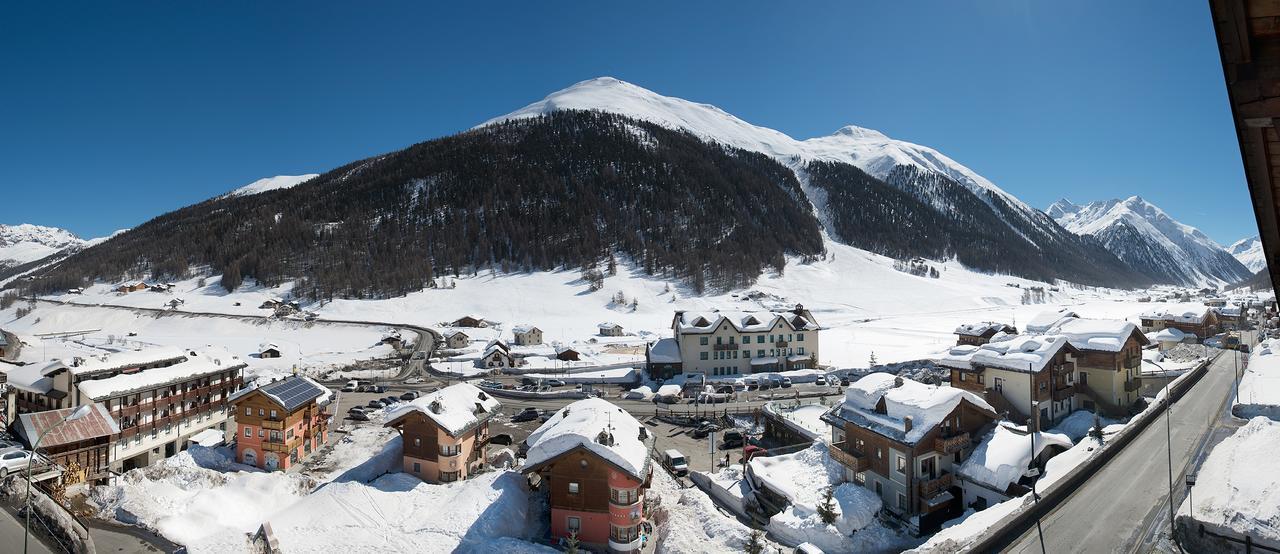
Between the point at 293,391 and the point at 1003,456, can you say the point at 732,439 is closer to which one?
the point at 1003,456

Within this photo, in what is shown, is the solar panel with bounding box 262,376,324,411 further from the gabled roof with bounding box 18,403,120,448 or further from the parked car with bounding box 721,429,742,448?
the parked car with bounding box 721,429,742,448

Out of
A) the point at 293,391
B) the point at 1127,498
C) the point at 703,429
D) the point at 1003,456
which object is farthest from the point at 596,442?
the point at 293,391

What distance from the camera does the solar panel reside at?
3528cm

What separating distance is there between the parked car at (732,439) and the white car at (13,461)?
3785 cm

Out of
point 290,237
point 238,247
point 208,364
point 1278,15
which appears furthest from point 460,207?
point 1278,15

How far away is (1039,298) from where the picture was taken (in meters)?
178

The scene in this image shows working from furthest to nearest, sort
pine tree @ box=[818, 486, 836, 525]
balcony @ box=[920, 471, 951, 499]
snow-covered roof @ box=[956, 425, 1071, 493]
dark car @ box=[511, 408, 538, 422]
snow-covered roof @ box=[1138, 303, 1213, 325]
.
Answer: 1. snow-covered roof @ box=[1138, 303, 1213, 325]
2. dark car @ box=[511, 408, 538, 422]
3. balcony @ box=[920, 471, 951, 499]
4. snow-covered roof @ box=[956, 425, 1071, 493]
5. pine tree @ box=[818, 486, 836, 525]

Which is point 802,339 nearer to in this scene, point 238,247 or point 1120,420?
point 1120,420

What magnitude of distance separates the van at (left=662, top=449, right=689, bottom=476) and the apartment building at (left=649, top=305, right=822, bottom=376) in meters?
26.8

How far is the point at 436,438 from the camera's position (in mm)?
32344

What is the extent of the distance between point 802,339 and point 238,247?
6545 inches

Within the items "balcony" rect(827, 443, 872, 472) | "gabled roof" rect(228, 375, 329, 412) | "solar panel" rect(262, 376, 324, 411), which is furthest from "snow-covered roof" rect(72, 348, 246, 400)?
"balcony" rect(827, 443, 872, 472)

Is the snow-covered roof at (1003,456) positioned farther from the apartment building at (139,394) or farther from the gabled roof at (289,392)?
the apartment building at (139,394)

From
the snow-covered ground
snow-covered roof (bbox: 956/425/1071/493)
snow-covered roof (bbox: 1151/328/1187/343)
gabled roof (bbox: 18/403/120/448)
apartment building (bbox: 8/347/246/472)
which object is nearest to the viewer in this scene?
snow-covered roof (bbox: 956/425/1071/493)
